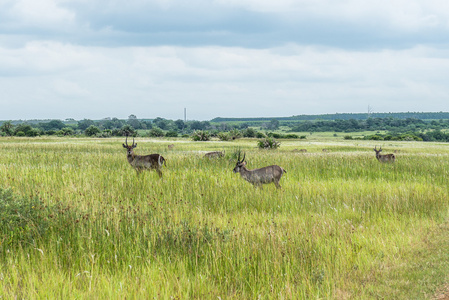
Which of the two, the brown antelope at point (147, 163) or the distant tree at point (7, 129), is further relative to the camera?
the distant tree at point (7, 129)

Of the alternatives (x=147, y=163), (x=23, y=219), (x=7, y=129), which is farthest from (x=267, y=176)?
(x=7, y=129)

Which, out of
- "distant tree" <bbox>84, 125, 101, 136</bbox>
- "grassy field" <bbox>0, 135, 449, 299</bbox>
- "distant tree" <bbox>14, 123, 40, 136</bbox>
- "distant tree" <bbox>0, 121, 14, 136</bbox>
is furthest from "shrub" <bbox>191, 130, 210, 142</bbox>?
"distant tree" <bbox>0, 121, 14, 136</bbox>

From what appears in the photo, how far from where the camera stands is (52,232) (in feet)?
20.0

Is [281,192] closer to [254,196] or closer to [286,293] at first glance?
[254,196]

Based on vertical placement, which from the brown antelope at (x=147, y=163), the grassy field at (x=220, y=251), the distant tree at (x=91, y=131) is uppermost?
the distant tree at (x=91, y=131)

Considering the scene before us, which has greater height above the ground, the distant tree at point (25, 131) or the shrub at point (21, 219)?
the distant tree at point (25, 131)

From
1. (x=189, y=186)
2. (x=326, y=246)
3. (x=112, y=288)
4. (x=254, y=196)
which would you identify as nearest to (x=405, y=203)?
(x=254, y=196)

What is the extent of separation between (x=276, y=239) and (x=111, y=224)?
289cm

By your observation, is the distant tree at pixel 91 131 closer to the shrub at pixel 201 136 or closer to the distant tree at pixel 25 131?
the distant tree at pixel 25 131

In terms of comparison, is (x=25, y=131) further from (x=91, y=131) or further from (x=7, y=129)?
(x=91, y=131)

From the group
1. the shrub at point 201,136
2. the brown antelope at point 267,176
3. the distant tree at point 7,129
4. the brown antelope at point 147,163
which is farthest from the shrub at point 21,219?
the distant tree at point 7,129

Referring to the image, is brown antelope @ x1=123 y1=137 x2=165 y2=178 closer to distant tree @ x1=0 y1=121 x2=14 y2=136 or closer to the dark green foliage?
the dark green foliage

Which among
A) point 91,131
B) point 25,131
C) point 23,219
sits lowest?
point 23,219

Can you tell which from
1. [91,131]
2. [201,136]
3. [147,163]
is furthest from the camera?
[91,131]
